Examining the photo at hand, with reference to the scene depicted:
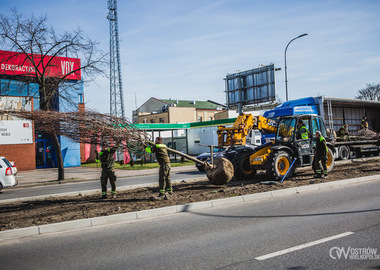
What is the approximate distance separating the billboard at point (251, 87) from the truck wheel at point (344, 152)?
1734 cm

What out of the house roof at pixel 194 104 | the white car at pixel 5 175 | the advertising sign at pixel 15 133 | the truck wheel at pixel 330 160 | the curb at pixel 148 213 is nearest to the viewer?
the curb at pixel 148 213

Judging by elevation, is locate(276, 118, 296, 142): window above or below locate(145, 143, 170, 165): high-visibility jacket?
above

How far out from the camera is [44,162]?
94.7 feet

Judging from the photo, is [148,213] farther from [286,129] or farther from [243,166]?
[286,129]

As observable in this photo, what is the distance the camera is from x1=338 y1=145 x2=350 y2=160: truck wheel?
19092 mm

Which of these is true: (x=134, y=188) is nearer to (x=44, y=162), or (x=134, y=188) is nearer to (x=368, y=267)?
(x=368, y=267)

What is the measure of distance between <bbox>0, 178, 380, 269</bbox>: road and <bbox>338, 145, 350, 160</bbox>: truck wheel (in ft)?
39.2

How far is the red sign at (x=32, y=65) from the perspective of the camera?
17164mm

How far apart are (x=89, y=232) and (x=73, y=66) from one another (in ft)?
81.2

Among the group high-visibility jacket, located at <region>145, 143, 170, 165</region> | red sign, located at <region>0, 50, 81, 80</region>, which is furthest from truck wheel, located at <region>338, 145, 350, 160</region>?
red sign, located at <region>0, 50, 81, 80</region>

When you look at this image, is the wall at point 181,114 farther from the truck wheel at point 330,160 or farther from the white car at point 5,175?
the truck wheel at point 330,160

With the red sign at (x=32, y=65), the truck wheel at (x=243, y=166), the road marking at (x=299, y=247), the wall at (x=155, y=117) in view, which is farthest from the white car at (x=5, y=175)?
the wall at (x=155, y=117)

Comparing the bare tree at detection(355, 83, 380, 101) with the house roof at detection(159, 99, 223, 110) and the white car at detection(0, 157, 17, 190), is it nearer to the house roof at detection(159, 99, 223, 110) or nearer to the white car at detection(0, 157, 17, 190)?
the house roof at detection(159, 99, 223, 110)

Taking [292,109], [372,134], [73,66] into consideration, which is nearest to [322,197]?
[292,109]
